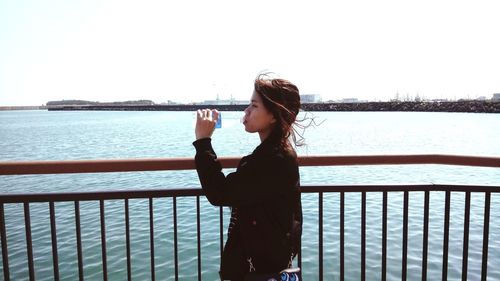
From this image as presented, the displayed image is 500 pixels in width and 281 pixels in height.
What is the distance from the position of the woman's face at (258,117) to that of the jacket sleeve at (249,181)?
188 millimetres

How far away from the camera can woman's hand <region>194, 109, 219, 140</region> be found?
5.93 feet

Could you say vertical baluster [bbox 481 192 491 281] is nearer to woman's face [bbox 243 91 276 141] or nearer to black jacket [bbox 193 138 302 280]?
black jacket [bbox 193 138 302 280]

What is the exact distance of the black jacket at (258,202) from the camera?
65.2 inches

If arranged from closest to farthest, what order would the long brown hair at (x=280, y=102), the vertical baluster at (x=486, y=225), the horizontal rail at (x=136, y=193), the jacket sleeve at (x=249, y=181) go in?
the jacket sleeve at (x=249, y=181), the long brown hair at (x=280, y=102), the horizontal rail at (x=136, y=193), the vertical baluster at (x=486, y=225)

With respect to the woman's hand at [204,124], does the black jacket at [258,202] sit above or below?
below

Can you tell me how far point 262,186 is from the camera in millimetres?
1646

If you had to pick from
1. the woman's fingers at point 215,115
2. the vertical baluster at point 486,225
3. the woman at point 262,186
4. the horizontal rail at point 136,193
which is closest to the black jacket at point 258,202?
the woman at point 262,186

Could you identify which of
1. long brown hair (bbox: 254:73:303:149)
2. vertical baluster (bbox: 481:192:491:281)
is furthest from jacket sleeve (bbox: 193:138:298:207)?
vertical baluster (bbox: 481:192:491:281)

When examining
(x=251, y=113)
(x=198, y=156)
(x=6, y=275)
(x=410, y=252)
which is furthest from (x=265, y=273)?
(x=410, y=252)

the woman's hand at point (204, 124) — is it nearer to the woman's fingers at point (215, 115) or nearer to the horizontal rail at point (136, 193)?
the woman's fingers at point (215, 115)

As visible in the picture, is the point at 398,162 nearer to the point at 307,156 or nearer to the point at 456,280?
the point at 307,156

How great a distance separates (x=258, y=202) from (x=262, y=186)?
0.10m

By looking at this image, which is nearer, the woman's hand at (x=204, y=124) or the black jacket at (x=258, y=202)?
the black jacket at (x=258, y=202)

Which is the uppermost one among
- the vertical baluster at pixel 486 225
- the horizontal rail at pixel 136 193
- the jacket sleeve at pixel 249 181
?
the jacket sleeve at pixel 249 181
